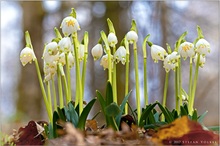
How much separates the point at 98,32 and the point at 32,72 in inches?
23.6

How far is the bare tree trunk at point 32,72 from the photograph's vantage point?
244cm

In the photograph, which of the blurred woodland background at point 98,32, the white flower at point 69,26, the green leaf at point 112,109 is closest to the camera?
the green leaf at point 112,109

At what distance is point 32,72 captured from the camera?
2.49 metres

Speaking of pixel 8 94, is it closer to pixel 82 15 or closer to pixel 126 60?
pixel 82 15

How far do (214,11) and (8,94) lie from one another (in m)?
1.74

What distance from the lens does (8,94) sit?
7.83ft

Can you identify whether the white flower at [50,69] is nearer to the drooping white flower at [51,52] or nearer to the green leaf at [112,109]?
the drooping white flower at [51,52]

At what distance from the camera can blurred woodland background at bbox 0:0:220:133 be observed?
7.79 ft

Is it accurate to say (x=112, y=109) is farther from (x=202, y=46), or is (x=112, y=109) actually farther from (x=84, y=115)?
(x=202, y=46)

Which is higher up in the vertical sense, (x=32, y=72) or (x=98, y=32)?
(x=98, y=32)

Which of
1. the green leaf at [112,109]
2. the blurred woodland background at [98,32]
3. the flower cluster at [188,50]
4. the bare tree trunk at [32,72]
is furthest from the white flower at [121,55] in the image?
the bare tree trunk at [32,72]

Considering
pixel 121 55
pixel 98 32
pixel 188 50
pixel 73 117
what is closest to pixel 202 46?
pixel 188 50

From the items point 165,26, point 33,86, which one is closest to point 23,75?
point 33,86

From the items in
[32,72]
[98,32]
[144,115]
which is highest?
[98,32]
